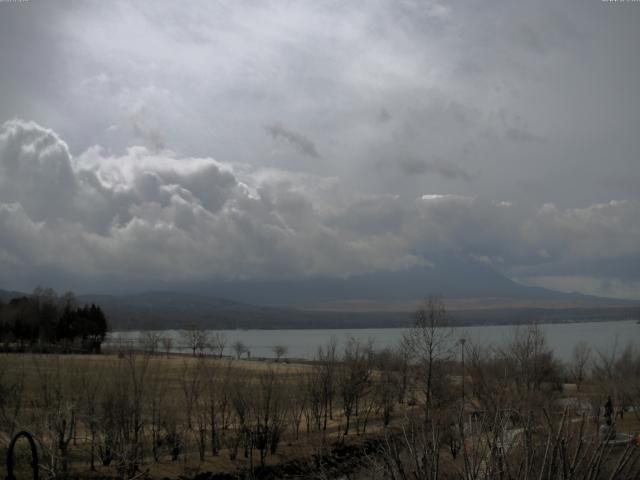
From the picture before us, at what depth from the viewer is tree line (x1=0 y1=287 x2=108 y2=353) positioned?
116688mm

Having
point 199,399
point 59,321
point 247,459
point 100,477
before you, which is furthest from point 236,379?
point 59,321

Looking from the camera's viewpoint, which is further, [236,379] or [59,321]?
[59,321]

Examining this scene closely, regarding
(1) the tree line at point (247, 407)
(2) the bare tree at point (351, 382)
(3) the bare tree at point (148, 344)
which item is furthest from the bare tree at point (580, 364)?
(3) the bare tree at point (148, 344)

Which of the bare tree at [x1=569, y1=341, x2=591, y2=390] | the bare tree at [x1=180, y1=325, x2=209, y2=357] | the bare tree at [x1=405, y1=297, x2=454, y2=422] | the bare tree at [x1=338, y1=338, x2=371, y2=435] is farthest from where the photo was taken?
the bare tree at [x1=180, y1=325, x2=209, y2=357]

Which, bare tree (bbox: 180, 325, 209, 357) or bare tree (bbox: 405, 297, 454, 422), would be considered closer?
bare tree (bbox: 405, 297, 454, 422)

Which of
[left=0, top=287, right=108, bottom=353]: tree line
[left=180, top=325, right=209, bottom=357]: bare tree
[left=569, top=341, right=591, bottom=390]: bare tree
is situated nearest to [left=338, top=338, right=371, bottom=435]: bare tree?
[left=569, top=341, right=591, bottom=390]: bare tree

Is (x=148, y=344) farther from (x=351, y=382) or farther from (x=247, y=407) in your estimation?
(x=351, y=382)

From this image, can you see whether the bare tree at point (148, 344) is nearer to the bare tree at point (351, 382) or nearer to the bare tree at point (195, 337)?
the bare tree at point (351, 382)

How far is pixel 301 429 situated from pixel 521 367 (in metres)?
19.9

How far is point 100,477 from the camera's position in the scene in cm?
3150

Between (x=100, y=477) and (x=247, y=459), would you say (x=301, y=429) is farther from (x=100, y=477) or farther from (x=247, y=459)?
(x=100, y=477)

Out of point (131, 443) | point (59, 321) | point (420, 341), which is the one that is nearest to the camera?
point (131, 443)

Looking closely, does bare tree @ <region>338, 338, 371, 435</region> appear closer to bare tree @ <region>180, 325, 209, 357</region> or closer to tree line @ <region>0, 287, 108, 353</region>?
tree line @ <region>0, 287, 108, 353</region>

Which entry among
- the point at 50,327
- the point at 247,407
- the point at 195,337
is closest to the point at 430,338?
the point at 247,407
